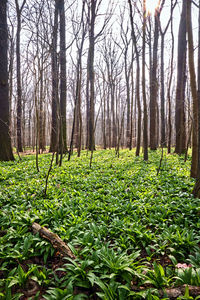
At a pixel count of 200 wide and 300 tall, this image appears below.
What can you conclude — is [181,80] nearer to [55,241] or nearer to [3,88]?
[3,88]

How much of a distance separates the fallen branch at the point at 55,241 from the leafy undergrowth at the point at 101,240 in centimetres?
7

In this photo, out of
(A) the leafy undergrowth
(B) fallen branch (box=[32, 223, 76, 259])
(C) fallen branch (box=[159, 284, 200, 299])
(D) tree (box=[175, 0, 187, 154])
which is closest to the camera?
(C) fallen branch (box=[159, 284, 200, 299])

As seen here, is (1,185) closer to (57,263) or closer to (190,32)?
(57,263)

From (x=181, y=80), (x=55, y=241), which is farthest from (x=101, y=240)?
A: (x=181, y=80)

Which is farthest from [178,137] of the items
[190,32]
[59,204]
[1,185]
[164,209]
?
[1,185]

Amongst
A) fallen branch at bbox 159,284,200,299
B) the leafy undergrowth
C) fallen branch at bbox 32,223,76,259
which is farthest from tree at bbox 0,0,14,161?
fallen branch at bbox 159,284,200,299

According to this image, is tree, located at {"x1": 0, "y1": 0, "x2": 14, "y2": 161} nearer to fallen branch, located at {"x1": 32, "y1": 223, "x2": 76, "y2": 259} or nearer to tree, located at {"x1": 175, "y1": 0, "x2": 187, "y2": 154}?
fallen branch, located at {"x1": 32, "y1": 223, "x2": 76, "y2": 259}

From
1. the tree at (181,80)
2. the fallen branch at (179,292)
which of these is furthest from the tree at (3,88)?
the tree at (181,80)

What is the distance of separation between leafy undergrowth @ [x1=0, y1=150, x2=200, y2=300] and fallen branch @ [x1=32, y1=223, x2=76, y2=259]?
0.22 feet

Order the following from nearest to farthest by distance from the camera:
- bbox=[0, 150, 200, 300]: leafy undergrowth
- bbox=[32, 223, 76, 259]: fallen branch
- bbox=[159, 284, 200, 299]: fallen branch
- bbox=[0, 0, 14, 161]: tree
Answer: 1. bbox=[159, 284, 200, 299]: fallen branch
2. bbox=[0, 150, 200, 300]: leafy undergrowth
3. bbox=[32, 223, 76, 259]: fallen branch
4. bbox=[0, 0, 14, 161]: tree

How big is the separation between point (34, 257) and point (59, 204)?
142cm

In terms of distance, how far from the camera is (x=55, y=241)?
2.54 meters

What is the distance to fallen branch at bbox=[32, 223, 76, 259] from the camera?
238 cm

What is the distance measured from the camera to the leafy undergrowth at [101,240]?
6.26 feet
